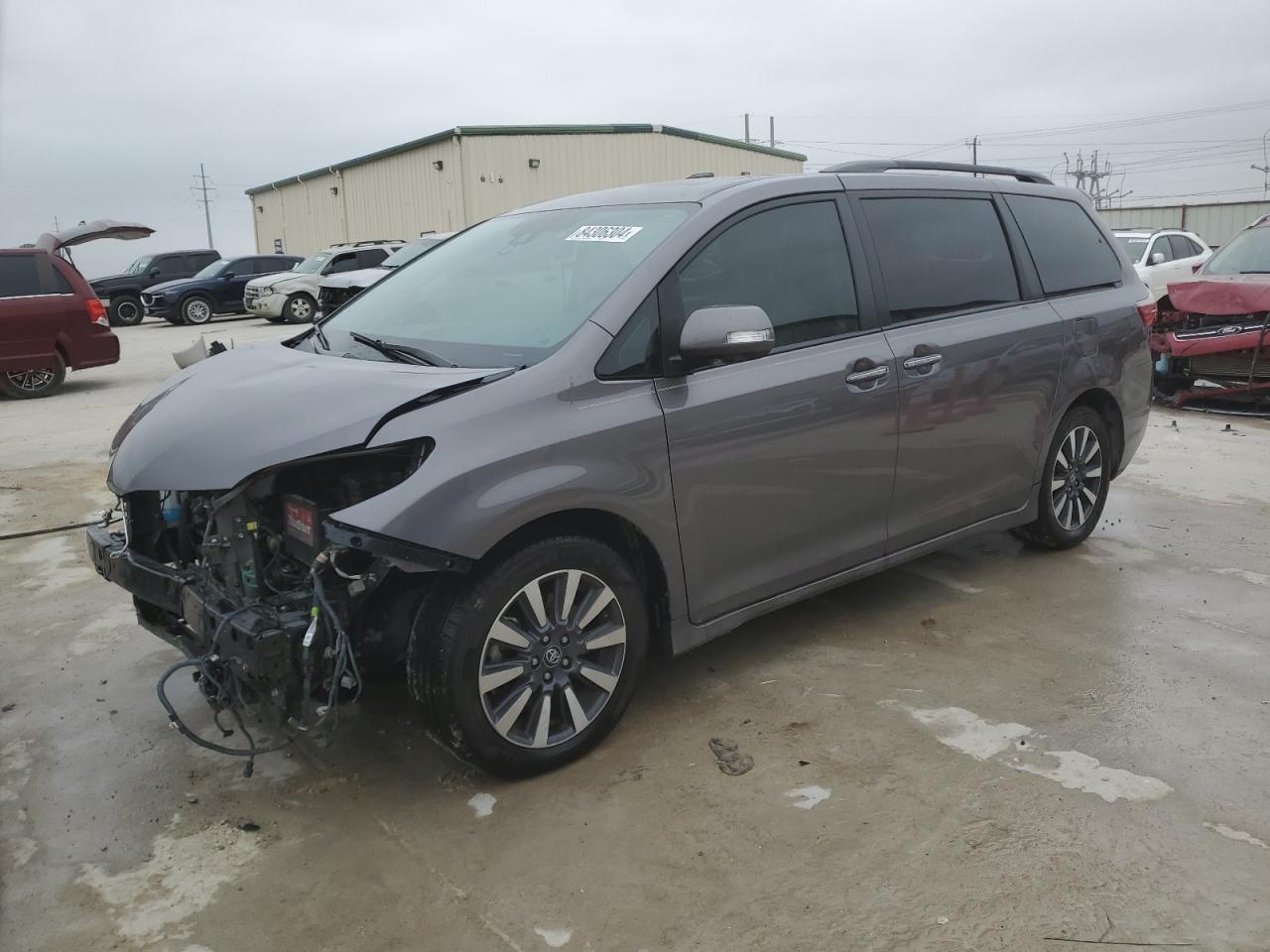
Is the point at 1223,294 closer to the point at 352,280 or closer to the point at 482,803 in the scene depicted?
the point at 482,803

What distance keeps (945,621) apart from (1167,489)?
10.3 ft

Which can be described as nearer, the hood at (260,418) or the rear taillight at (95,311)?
the hood at (260,418)

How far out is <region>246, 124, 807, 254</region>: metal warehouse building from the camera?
93.8 ft

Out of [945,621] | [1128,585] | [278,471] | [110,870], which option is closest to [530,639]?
[278,471]

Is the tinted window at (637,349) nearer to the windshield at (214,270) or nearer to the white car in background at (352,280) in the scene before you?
the white car in background at (352,280)

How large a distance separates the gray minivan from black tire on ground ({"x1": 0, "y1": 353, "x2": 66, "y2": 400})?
9.60 meters

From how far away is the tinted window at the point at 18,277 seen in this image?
11.5m

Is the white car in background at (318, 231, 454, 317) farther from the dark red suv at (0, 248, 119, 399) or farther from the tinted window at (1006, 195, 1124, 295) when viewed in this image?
the tinted window at (1006, 195, 1124, 295)

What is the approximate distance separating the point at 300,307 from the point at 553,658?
19.4 metres

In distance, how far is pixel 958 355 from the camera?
4184 mm

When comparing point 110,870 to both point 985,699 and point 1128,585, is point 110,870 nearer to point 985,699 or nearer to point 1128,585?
point 985,699

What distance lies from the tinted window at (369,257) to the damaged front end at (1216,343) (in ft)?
52.5

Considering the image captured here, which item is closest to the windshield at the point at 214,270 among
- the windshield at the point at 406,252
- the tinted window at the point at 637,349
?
the windshield at the point at 406,252

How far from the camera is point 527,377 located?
3059 millimetres
